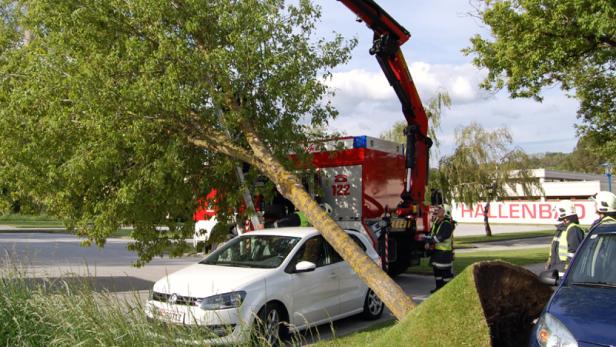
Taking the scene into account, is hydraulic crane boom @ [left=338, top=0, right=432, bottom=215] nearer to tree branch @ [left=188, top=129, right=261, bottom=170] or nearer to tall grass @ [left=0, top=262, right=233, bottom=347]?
tree branch @ [left=188, top=129, right=261, bottom=170]

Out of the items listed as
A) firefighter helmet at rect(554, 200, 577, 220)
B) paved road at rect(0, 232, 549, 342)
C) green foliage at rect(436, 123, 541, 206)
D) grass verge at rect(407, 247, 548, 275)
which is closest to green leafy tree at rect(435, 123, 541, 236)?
green foliage at rect(436, 123, 541, 206)

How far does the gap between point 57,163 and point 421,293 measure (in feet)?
24.7

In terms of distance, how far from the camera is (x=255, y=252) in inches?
326

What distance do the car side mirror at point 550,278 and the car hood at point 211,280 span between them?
11.0 feet

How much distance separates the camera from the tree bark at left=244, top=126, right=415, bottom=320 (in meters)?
6.48

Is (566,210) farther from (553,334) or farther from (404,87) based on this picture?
(553,334)

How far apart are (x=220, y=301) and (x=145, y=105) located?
2748 mm

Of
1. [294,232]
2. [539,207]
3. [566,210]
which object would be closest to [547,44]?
[566,210]

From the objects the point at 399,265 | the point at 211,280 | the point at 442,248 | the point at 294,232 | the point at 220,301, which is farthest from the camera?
the point at 399,265

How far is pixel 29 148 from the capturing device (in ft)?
26.4

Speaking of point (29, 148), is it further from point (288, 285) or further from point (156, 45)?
point (288, 285)

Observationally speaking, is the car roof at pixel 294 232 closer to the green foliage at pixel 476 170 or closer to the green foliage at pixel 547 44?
the green foliage at pixel 547 44

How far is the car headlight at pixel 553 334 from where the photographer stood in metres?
4.07

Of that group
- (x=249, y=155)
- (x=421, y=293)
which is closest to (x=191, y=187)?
(x=249, y=155)
